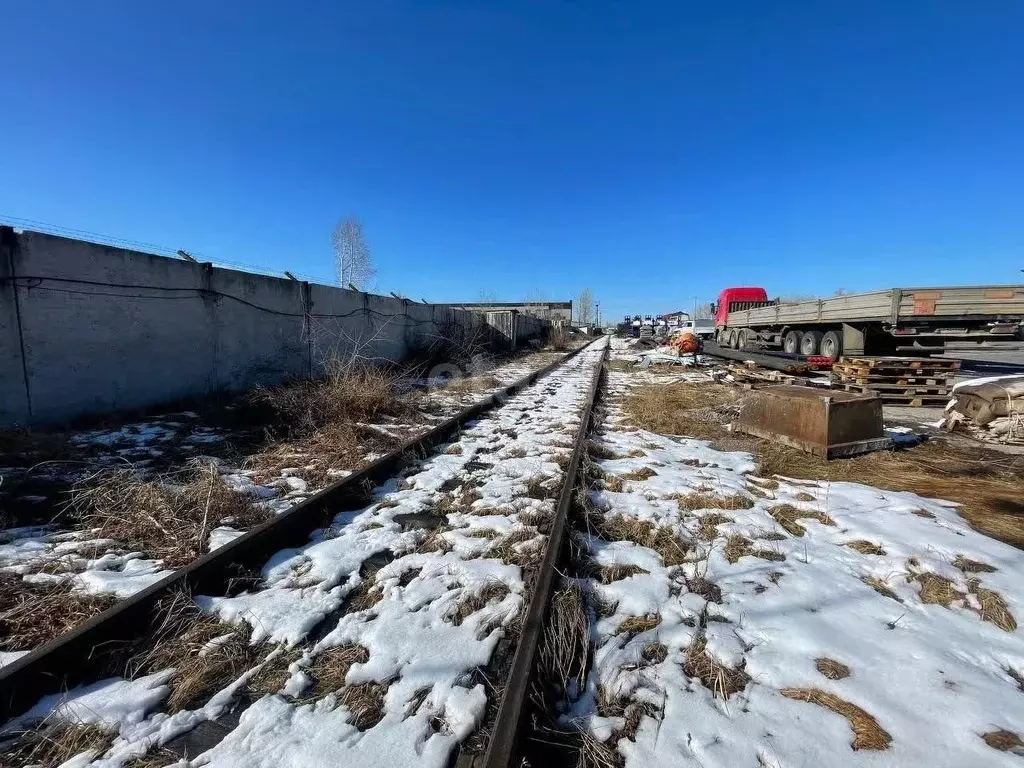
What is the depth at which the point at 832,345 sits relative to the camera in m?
13.4

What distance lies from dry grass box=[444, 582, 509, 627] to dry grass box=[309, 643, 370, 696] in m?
0.44

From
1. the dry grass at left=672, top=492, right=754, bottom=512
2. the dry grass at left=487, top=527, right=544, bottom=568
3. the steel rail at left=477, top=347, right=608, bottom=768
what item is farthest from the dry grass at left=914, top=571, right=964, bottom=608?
the dry grass at left=487, top=527, right=544, bottom=568

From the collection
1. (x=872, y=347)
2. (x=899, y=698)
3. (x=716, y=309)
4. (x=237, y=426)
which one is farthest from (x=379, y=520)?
(x=716, y=309)

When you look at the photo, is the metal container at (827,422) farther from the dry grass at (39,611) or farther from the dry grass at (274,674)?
the dry grass at (39,611)

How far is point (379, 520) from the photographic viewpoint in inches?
139

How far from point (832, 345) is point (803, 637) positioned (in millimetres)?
14020

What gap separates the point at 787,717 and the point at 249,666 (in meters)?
2.21

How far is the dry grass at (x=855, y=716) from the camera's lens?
1.62 m

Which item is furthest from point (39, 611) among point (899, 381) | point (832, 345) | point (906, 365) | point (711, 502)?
point (832, 345)

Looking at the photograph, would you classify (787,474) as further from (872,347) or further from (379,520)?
(872,347)

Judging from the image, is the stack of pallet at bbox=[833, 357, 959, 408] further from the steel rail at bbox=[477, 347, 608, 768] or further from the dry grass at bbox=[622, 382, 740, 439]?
the steel rail at bbox=[477, 347, 608, 768]

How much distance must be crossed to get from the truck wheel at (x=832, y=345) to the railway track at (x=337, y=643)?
42.7 feet

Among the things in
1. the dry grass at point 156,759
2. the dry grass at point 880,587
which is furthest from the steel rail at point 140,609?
the dry grass at point 880,587

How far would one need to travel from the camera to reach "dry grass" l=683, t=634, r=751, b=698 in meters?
1.87
